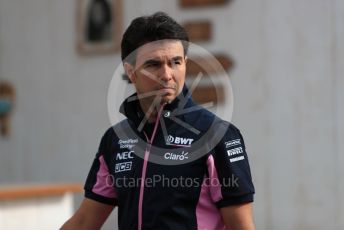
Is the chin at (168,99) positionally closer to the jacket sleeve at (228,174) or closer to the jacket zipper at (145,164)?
the jacket zipper at (145,164)

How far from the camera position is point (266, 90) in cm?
508

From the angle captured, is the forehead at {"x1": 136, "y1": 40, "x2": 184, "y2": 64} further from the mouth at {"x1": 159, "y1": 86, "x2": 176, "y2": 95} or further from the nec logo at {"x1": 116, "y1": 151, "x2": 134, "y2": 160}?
the nec logo at {"x1": 116, "y1": 151, "x2": 134, "y2": 160}

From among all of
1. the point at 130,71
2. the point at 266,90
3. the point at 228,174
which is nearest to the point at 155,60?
the point at 130,71

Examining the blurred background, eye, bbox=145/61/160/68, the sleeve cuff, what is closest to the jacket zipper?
eye, bbox=145/61/160/68

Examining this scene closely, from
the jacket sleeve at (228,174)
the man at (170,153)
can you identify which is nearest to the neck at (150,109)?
the man at (170,153)

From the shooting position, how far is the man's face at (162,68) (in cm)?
221

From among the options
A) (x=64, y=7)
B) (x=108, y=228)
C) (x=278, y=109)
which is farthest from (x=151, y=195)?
(x=64, y=7)

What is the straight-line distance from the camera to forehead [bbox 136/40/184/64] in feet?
7.27

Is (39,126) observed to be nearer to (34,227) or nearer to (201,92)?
(201,92)

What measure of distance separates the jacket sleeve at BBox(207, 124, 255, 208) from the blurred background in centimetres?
213

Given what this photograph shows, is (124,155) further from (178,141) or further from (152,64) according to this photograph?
(152,64)

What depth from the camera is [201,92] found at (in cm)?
516

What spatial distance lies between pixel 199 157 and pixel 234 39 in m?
3.07

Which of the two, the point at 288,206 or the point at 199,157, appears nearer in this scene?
the point at 199,157
